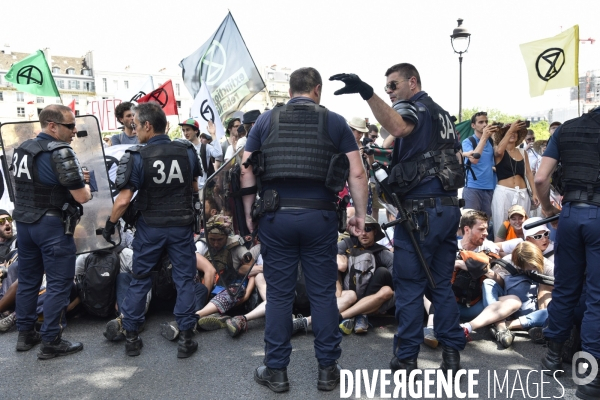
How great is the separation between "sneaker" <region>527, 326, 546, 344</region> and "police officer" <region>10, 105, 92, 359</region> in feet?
11.7

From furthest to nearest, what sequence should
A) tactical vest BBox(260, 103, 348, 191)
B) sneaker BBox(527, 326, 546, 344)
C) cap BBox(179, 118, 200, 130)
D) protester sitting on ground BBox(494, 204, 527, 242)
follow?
cap BBox(179, 118, 200, 130), protester sitting on ground BBox(494, 204, 527, 242), sneaker BBox(527, 326, 546, 344), tactical vest BBox(260, 103, 348, 191)

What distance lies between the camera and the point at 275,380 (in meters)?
3.26

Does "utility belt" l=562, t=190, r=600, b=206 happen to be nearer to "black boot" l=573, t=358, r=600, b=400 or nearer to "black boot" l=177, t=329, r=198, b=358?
"black boot" l=573, t=358, r=600, b=400

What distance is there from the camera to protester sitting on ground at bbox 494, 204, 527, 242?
5488 mm

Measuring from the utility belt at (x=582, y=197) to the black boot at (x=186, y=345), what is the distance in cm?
285

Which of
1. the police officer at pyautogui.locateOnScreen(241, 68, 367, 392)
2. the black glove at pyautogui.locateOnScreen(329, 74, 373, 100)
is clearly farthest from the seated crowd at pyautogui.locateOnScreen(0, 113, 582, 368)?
the black glove at pyautogui.locateOnScreen(329, 74, 373, 100)

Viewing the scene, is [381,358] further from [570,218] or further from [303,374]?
[570,218]

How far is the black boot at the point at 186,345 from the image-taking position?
3896 millimetres

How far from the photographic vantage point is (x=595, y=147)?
10.4 feet

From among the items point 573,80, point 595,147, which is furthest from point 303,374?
point 573,80

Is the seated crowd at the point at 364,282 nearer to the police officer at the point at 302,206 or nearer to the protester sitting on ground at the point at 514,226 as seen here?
the protester sitting on ground at the point at 514,226

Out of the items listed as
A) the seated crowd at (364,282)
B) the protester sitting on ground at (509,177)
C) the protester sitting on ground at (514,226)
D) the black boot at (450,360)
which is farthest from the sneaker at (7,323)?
the protester sitting on ground at (509,177)

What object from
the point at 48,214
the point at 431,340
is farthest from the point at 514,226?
the point at 48,214

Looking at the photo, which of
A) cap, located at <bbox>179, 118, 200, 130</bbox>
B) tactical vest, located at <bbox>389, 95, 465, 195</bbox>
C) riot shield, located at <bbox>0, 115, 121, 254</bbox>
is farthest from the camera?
cap, located at <bbox>179, 118, 200, 130</bbox>
